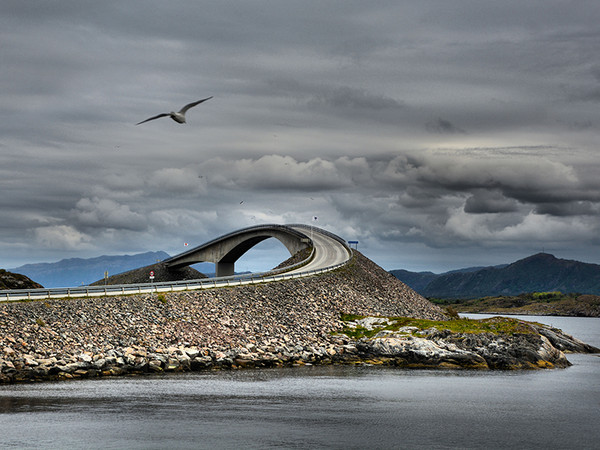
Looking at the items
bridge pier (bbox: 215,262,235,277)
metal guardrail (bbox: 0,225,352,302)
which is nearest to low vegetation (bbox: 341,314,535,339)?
metal guardrail (bbox: 0,225,352,302)

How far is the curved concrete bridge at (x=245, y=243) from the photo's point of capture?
131 meters

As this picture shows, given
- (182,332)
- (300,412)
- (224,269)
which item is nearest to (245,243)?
(224,269)

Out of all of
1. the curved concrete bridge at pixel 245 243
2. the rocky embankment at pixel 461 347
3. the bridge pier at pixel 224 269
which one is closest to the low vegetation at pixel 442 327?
the rocky embankment at pixel 461 347

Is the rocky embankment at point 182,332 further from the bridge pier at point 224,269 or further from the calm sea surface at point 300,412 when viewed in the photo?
the bridge pier at point 224,269

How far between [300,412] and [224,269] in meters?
120

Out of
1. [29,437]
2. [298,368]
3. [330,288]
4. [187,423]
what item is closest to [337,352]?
[298,368]

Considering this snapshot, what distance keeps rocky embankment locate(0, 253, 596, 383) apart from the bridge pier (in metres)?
70.9

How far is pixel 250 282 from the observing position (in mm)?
86125

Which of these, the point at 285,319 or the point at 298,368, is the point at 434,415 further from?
the point at 285,319

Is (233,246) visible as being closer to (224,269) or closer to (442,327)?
(224,269)

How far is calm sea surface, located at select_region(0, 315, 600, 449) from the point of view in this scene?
36.1 metres

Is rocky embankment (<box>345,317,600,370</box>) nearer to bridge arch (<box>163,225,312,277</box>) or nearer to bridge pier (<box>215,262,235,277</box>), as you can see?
bridge arch (<box>163,225,312,277</box>)

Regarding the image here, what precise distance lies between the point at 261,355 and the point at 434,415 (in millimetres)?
25818

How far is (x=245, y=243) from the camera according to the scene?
15325cm
